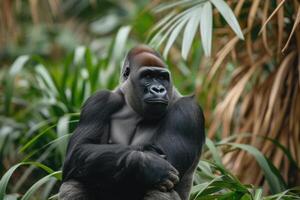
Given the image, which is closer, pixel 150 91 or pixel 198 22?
pixel 150 91

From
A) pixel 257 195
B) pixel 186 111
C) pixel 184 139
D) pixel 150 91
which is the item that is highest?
pixel 150 91

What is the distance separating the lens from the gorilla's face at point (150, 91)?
3.39 metres

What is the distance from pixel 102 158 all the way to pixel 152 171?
8.8 inches

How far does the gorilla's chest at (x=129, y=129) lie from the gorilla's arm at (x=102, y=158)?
5cm

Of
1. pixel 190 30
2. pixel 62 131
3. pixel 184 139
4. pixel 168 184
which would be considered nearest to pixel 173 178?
pixel 168 184

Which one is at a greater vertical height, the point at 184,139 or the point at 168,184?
the point at 184,139

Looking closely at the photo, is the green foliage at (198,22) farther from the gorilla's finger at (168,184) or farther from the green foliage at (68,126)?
the gorilla's finger at (168,184)

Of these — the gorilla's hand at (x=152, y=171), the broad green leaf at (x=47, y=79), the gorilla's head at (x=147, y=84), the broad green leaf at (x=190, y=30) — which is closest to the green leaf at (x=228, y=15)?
the broad green leaf at (x=190, y=30)

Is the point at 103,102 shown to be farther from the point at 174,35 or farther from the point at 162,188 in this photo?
the point at 174,35

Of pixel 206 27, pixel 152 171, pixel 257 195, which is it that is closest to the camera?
pixel 152 171

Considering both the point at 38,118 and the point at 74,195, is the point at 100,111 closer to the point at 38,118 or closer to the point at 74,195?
the point at 74,195

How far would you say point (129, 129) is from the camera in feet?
11.6

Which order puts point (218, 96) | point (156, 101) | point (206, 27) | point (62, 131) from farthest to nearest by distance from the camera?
point (218, 96) < point (62, 131) < point (206, 27) < point (156, 101)

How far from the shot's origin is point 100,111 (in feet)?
11.5
